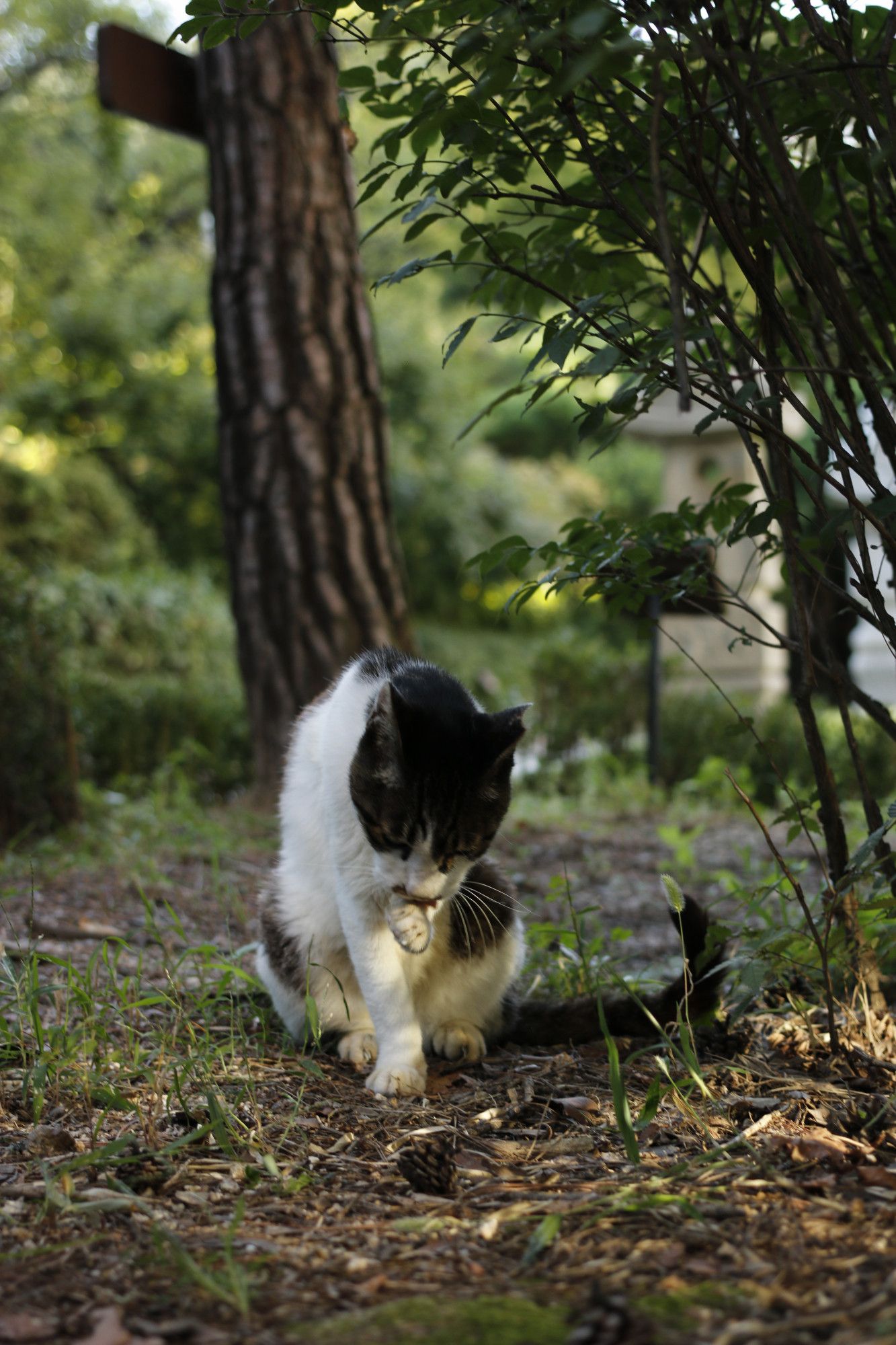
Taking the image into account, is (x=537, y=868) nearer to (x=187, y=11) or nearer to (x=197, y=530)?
(x=187, y=11)

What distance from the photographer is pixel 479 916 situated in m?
2.51

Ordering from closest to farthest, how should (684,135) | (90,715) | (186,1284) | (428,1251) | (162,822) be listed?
(186,1284) < (428,1251) < (684,135) < (162,822) < (90,715)

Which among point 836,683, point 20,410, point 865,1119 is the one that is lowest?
point 865,1119

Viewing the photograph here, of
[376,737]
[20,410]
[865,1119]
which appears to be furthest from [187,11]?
[20,410]

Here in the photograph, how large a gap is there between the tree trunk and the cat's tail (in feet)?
8.00

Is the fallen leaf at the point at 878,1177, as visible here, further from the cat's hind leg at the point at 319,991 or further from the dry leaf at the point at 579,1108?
the cat's hind leg at the point at 319,991

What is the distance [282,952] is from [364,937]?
320mm

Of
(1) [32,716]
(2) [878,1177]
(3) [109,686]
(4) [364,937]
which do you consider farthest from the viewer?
(3) [109,686]

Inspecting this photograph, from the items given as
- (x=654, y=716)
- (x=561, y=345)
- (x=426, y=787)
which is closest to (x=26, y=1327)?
(x=426, y=787)

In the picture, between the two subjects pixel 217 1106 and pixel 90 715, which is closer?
pixel 217 1106

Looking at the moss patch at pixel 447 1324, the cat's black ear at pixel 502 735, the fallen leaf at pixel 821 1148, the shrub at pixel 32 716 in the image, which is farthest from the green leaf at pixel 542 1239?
the shrub at pixel 32 716

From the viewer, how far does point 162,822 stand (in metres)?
4.98

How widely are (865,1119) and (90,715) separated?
543cm

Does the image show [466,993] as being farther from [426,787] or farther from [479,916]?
[426,787]
